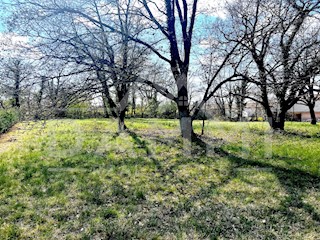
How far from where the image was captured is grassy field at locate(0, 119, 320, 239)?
3.22 m

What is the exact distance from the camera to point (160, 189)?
4426 mm

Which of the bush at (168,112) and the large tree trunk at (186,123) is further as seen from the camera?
the bush at (168,112)

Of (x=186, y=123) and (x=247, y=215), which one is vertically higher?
Result: (x=186, y=123)

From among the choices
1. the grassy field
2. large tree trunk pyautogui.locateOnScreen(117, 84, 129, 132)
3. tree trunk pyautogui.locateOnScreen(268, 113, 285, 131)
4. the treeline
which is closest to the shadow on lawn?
the grassy field

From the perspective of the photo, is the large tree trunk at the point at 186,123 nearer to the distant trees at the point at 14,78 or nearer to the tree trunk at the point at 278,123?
the tree trunk at the point at 278,123

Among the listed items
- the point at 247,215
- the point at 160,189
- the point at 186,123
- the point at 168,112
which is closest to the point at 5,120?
the point at 186,123

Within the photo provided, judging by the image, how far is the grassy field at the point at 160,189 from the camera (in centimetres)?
322

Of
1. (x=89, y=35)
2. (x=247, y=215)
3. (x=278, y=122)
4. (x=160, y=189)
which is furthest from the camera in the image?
(x=278, y=122)

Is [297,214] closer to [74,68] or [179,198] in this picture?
[179,198]

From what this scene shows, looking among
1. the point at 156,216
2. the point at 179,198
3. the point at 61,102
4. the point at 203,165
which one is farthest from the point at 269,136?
the point at 61,102

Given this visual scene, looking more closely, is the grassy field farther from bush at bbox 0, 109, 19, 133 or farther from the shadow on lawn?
bush at bbox 0, 109, 19, 133

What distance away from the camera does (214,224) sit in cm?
330

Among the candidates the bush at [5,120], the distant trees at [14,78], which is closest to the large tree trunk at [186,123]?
the distant trees at [14,78]

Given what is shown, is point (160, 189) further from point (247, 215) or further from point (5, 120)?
point (5, 120)
